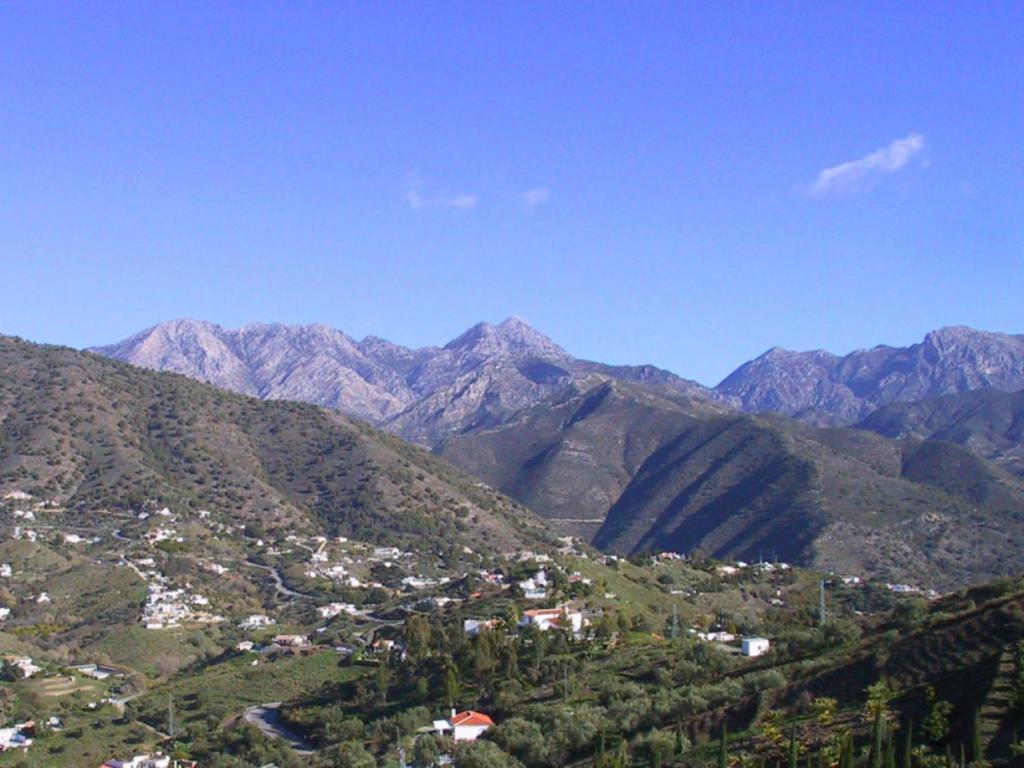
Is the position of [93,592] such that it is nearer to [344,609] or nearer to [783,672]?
[344,609]

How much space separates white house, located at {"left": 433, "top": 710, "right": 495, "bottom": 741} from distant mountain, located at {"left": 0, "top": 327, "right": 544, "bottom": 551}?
227 ft

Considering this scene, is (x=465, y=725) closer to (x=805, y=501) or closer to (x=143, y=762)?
(x=143, y=762)

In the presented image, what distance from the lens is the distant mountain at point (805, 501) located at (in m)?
125

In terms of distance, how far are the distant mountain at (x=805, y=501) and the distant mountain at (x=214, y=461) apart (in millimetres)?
28213

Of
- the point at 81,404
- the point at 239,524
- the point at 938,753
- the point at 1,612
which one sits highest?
the point at 81,404

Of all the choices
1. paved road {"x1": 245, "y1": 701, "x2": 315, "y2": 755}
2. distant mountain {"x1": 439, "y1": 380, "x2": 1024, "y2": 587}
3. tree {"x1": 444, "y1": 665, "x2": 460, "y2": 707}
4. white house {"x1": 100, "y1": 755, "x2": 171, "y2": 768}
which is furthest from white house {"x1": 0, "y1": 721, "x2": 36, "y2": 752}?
distant mountain {"x1": 439, "y1": 380, "x2": 1024, "y2": 587}

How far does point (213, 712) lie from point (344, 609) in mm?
32315

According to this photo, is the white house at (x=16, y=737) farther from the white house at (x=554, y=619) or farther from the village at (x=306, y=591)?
the white house at (x=554, y=619)

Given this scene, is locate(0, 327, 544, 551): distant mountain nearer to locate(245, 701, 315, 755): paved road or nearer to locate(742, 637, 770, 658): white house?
locate(245, 701, 315, 755): paved road

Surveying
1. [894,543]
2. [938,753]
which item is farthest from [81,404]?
[938,753]

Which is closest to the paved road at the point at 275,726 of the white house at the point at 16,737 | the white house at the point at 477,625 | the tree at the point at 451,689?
the tree at the point at 451,689

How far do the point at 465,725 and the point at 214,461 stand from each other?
86571 millimetres

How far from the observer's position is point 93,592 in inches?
3314

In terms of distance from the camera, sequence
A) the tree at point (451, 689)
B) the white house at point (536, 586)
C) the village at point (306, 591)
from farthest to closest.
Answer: the white house at point (536, 586) < the village at point (306, 591) < the tree at point (451, 689)
